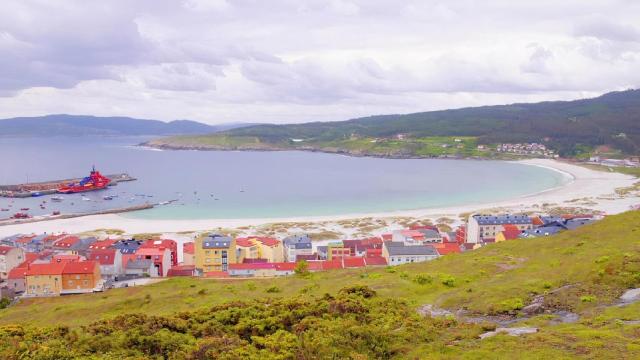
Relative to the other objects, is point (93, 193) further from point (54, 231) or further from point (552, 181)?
point (552, 181)

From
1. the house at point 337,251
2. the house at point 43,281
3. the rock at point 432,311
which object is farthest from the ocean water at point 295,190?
the rock at point 432,311

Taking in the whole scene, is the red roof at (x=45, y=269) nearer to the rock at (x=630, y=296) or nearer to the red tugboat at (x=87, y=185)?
the rock at (x=630, y=296)

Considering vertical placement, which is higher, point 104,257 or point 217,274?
point 104,257

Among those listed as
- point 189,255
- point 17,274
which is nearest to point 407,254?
point 189,255

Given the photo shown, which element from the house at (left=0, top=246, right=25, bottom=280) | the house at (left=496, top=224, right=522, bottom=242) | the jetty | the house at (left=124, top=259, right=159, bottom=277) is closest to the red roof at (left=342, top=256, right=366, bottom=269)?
the house at (left=496, top=224, right=522, bottom=242)

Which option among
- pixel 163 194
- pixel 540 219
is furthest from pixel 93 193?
pixel 540 219

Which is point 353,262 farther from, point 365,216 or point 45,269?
point 365,216
